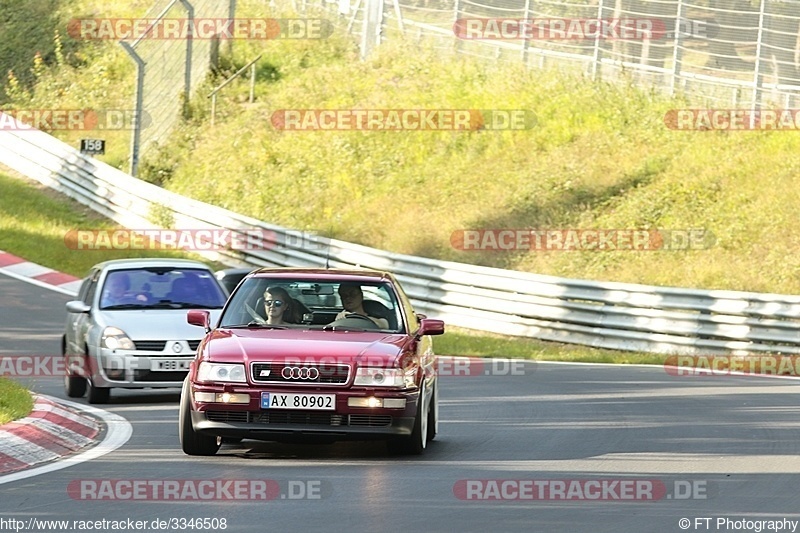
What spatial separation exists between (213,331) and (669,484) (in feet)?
12.0

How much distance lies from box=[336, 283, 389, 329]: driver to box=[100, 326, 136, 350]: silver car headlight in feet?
13.6

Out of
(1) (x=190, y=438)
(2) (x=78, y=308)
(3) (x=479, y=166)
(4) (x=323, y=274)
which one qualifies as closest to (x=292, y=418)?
(1) (x=190, y=438)

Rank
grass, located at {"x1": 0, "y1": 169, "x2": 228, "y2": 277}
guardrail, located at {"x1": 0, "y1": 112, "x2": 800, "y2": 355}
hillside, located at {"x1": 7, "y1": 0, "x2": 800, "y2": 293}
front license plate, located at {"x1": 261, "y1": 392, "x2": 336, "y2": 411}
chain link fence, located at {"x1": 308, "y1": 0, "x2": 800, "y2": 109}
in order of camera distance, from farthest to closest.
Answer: chain link fence, located at {"x1": 308, "y1": 0, "x2": 800, "y2": 109}, grass, located at {"x1": 0, "y1": 169, "x2": 228, "y2": 277}, hillside, located at {"x1": 7, "y1": 0, "x2": 800, "y2": 293}, guardrail, located at {"x1": 0, "y1": 112, "x2": 800, "y2": 355}, front license plate, located at {"x1": 261, "y1": 392, "x2": 336, "y2": 411}

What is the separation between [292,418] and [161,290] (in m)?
6.48

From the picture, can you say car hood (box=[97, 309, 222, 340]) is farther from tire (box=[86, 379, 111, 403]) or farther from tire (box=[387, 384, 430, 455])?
tire (box=[387, 384, 430, 455])

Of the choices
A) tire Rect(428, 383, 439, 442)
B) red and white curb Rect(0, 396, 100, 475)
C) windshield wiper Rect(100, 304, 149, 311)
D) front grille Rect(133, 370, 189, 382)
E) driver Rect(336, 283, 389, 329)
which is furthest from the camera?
windshield wiper Rect(100, 304, 149, 311)

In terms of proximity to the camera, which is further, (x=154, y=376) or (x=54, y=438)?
(x=154, y=376)

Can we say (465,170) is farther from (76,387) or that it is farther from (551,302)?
(76,387)

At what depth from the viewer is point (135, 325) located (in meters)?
15.4

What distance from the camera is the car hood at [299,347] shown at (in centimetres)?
1050

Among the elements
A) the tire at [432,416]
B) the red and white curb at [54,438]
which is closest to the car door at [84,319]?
the red and white curb at [54,438]

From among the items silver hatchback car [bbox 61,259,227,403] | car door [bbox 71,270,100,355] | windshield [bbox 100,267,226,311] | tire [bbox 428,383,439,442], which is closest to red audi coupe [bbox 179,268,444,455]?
tire [bbox 428,383,439,442]

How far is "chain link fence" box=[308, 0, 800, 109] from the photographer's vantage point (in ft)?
102

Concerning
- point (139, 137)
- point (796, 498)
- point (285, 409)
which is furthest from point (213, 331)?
point (139, 137)
